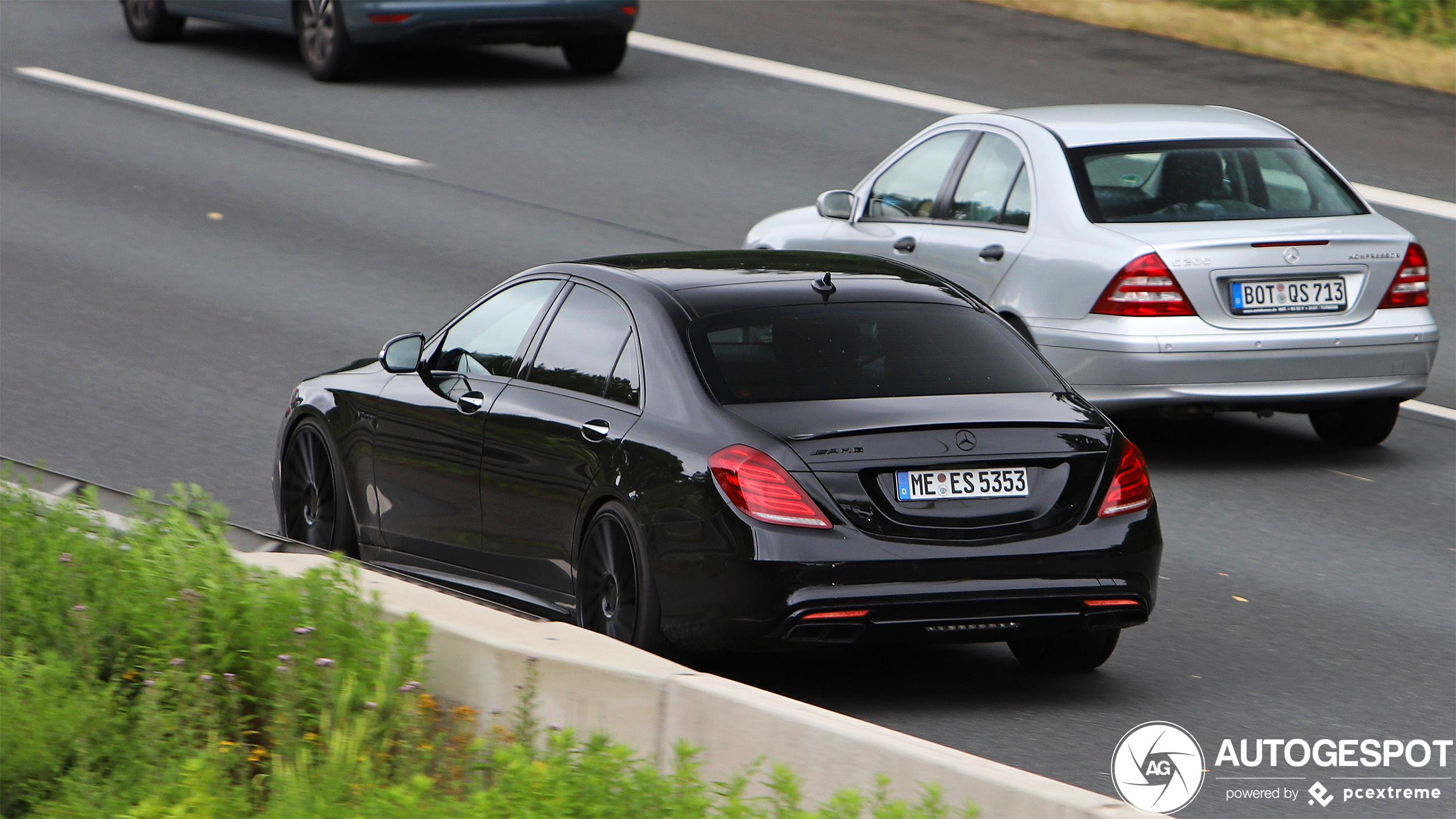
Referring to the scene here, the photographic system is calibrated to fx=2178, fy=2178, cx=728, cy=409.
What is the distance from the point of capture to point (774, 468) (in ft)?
21.3

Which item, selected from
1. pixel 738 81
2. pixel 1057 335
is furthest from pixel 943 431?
pixel 738 81

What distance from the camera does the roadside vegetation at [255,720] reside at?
195 inches

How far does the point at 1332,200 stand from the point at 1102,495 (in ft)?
13.8

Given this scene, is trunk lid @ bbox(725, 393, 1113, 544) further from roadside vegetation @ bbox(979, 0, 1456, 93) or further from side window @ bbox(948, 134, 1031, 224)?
roadside vegetation @ bbox(979, 0, 1456, 93)

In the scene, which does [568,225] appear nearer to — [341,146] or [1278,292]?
[341,146]

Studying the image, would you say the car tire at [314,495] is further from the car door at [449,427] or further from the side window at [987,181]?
the side window at [987,181]

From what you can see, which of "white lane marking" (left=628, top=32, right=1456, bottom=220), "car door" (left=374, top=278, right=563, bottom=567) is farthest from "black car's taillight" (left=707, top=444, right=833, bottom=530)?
"white lane marking" (left=628, top=32, right=1456, bottom=220)

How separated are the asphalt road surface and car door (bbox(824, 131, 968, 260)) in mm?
1563

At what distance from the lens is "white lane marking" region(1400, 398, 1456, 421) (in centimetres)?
1123

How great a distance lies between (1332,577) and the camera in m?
8.52

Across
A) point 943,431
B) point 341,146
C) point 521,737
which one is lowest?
point 341,146

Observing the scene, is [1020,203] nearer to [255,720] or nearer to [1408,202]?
[255,720]

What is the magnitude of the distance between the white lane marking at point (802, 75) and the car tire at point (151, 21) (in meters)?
4.42

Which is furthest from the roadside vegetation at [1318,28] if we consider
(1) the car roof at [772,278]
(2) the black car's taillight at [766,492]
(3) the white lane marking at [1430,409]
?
(2) the black car's taillight at [766,492]
